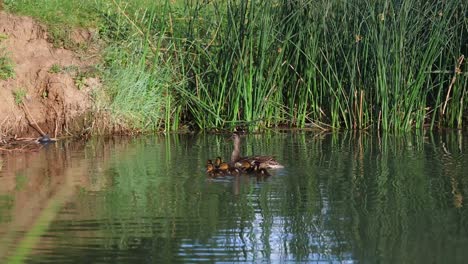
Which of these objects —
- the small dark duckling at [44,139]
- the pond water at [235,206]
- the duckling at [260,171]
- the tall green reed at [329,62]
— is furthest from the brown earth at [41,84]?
the duckling at [260,171]

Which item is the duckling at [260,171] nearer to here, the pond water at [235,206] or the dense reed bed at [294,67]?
the pond water at [235,206]

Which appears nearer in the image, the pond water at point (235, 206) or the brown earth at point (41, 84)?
the pond water at point (235, 206)

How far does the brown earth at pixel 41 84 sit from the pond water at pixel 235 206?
1279mm

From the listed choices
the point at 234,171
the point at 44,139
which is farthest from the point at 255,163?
the point at 44,139

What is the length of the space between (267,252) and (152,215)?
1.61 m

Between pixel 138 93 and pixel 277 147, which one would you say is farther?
pixel 138 93

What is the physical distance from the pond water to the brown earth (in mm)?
1279

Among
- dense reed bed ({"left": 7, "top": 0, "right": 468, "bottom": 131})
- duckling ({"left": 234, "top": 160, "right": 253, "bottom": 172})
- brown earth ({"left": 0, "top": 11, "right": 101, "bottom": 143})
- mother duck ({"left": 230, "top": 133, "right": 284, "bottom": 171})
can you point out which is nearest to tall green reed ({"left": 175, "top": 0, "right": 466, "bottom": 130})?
dense reed bed ({"left": 7, "top": 0, "right": 468, "bottom": 131})

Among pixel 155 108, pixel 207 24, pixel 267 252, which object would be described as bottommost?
pixel 267 252

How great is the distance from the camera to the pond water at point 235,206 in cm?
759

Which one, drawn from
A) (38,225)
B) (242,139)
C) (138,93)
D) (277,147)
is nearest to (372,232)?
(38,225)

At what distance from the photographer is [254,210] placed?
9.06m

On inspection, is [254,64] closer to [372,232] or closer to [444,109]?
[444,109]

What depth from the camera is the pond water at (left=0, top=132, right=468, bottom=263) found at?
759cm
